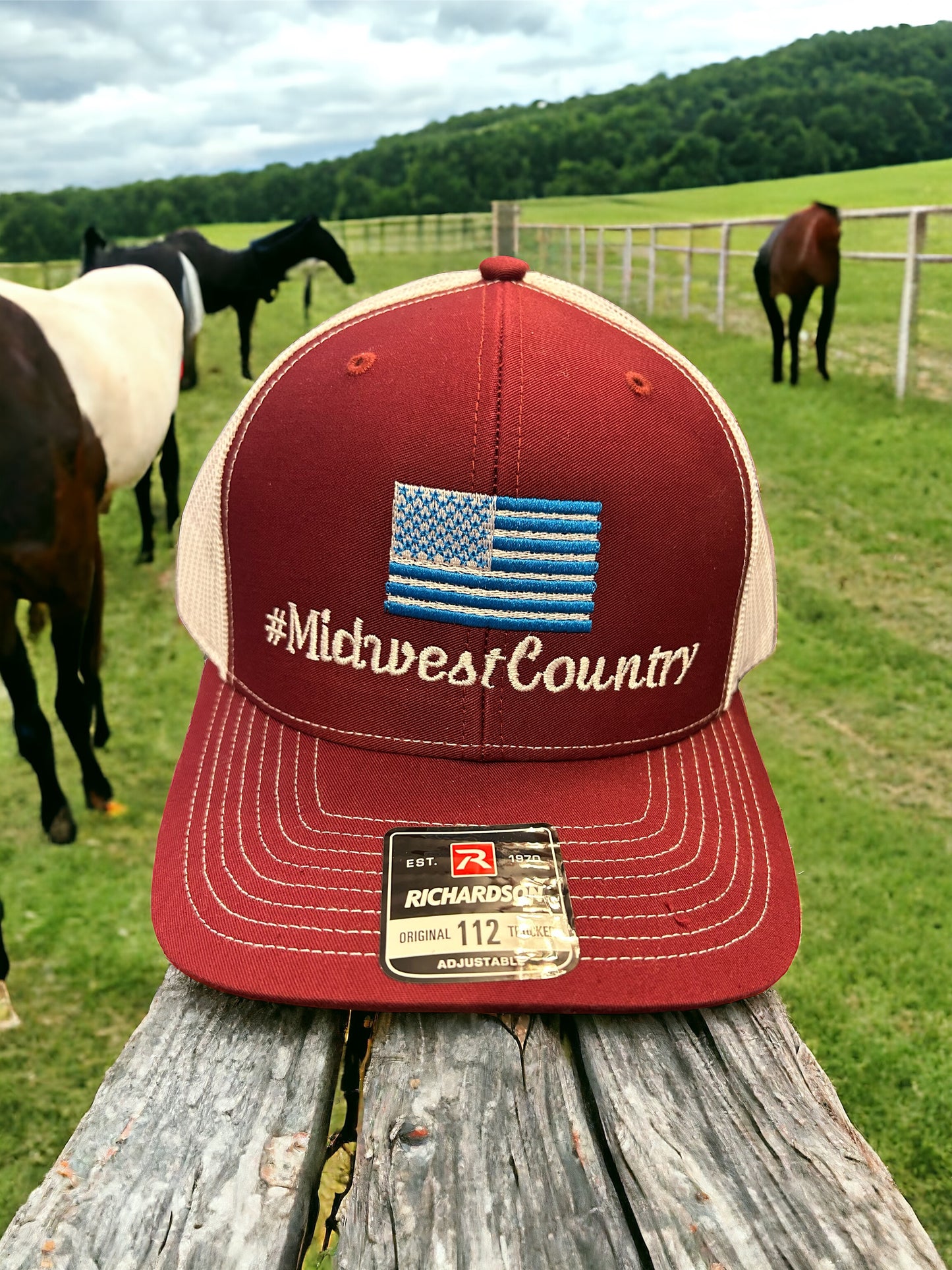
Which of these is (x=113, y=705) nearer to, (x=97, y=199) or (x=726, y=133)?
(x=726, y=133)

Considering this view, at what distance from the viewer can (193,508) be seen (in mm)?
1268

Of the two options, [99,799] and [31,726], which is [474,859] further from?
[99,799]

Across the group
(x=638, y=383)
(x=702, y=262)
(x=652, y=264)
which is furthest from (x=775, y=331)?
(x=638, y=383)

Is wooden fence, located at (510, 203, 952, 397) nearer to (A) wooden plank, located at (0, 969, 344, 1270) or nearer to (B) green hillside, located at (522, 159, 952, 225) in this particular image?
(B) green hillside, located at (522, 159, 952, 225)

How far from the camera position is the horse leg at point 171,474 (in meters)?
4.40

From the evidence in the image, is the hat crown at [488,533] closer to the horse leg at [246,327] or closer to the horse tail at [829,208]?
the horse tail at [829,208]

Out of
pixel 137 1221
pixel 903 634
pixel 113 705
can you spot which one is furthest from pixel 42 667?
pixel 137 1221

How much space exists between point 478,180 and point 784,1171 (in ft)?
25.4

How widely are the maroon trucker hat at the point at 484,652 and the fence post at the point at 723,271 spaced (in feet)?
15.6

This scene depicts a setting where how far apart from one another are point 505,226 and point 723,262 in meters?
5.02

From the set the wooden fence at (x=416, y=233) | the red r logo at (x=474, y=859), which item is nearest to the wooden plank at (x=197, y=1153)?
the red r logo at (x=474, y=859)

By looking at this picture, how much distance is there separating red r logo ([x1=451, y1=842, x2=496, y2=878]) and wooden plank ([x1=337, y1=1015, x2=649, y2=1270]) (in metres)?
0.15

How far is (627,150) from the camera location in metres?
5.23

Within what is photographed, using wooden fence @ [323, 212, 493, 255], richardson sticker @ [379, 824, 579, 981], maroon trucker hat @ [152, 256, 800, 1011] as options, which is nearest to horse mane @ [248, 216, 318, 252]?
wooden fence @ [323, 212, 493, 255]
